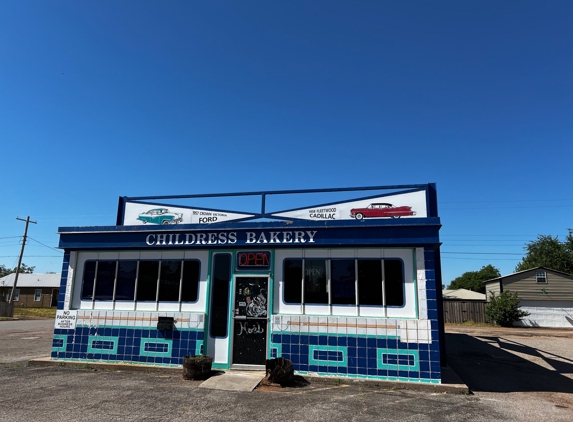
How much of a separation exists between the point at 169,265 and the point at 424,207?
262 inches

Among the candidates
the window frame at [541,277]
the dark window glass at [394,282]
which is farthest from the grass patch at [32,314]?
the window frame at [541,277]

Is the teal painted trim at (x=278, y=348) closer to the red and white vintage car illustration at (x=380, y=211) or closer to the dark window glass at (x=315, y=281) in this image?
the dark window glass at (x=315, y=281)

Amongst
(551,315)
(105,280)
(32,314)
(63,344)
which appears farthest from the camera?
(32,314)

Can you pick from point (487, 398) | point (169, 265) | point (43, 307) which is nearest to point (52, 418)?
point (169, 265)

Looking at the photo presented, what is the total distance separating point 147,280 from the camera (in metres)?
10.1

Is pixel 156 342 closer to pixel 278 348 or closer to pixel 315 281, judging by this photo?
pixel 278 348

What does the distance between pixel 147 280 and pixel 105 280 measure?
1.22 metres

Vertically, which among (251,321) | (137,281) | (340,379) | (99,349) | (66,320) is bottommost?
(340,379)

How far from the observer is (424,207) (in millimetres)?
9703

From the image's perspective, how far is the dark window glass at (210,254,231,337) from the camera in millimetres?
9438

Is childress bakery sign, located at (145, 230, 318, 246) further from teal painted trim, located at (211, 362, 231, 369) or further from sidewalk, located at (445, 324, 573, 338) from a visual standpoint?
sidewalk, located at (445, 324, 573, 338)

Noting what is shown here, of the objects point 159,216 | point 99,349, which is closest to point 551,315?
point 159,216

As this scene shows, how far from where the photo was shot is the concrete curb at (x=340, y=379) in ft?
25.6

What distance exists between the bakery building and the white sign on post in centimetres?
3
